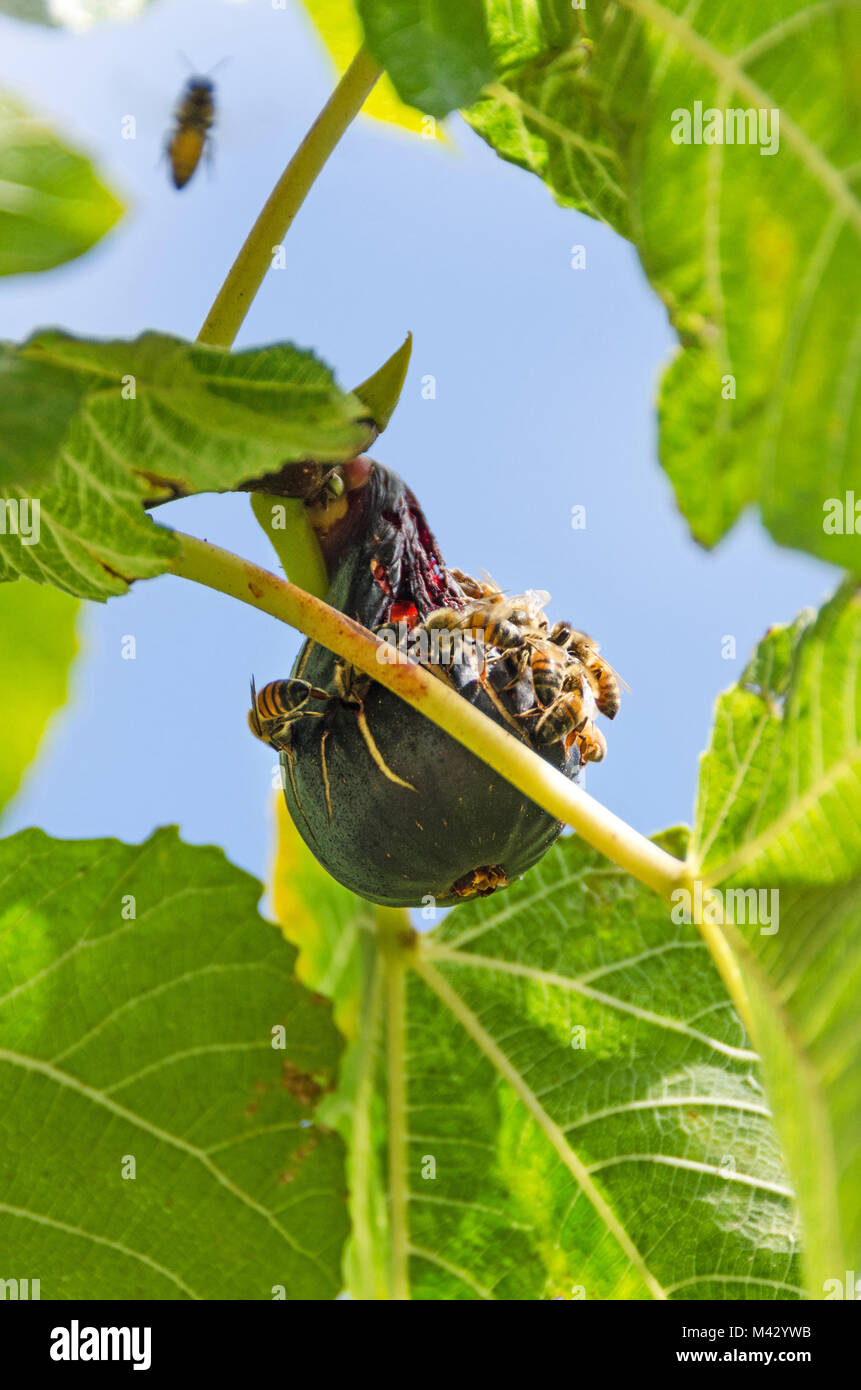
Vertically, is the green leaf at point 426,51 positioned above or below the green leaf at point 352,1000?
above

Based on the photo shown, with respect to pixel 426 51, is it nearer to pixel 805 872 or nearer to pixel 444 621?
pixel 444 621

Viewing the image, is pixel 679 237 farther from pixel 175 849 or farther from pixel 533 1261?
pixel 533 1261

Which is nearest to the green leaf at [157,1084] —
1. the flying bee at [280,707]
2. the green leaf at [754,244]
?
the flying bee at [280,707]

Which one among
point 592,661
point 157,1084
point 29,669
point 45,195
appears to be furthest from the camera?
point 29,669

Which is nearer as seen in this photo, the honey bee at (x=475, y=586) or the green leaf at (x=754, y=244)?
the green leaf at (x=754, y=244)

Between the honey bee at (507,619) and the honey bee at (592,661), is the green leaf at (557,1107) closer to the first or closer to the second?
the honey bee at (592,661)

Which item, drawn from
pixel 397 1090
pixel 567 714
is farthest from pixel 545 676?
pixel 397 1090

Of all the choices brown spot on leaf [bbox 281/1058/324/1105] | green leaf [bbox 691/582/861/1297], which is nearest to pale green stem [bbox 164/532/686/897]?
green leaf [bbox 691/582/861/1297]

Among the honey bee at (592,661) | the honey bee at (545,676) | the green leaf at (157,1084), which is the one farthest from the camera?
the green leaf at (157,1084)
